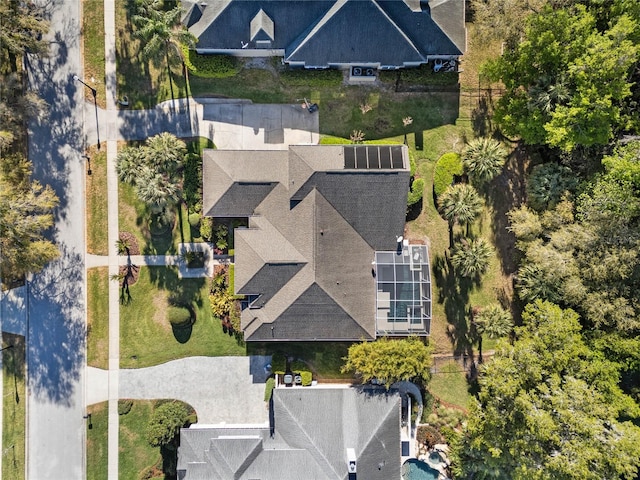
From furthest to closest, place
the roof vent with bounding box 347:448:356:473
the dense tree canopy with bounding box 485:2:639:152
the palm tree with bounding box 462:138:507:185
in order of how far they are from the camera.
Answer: the palm tree with bounding box 462:138:507:185, the roof vent with bounding box 347:448:356:473, the dense tree canopy with bounding box 485:2:639:152

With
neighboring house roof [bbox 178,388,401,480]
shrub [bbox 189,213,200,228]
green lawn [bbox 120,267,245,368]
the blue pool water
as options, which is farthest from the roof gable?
the blue pool water

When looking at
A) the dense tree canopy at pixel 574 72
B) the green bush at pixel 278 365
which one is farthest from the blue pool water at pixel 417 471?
the dense tree canopy at pixel 574 72

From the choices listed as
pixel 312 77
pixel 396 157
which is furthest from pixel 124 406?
pixel 312 77

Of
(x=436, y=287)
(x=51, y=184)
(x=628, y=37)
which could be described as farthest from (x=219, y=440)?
(x=628, y=37)

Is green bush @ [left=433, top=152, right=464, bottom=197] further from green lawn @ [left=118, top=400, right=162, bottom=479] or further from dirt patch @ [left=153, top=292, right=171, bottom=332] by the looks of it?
green lawn @ [left=118, top=400, right=162, bottom=479]

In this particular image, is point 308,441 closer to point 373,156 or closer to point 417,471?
point 417,471

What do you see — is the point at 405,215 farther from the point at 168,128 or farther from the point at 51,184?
the point at 51,184

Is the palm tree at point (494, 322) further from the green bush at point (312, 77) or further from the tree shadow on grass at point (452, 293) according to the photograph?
the green bush at point (312, 77)
